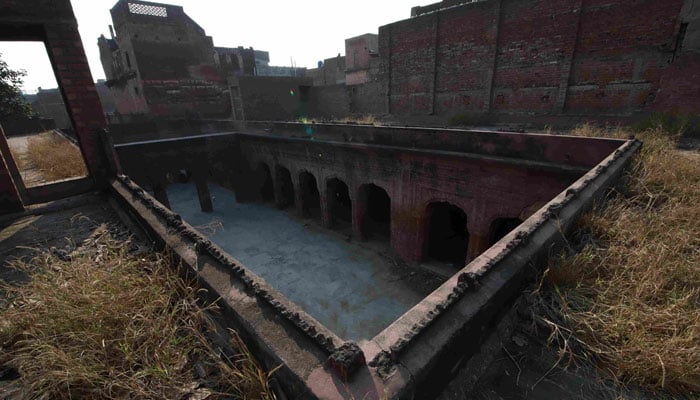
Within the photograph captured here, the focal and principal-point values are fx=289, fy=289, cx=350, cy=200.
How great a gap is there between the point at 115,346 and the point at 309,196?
11.1 metres

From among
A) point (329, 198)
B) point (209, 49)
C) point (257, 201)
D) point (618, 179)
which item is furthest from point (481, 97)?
point (209, 49)

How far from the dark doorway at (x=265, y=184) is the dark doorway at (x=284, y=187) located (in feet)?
4.07

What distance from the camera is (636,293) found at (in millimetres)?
1838

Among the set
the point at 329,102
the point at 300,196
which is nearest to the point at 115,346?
the point at 300,196

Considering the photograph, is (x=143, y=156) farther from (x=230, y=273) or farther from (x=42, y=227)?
(x=230, y=273)

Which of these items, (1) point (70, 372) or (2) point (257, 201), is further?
(2) point (257, 201)

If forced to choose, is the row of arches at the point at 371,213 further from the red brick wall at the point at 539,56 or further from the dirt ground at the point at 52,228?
the dirt ground at the point at 52,228

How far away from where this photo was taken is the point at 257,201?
586 inches

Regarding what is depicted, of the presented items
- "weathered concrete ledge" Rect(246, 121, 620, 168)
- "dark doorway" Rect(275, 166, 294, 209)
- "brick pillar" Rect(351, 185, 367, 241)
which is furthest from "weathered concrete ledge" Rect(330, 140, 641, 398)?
"dark doorway" Rect(275, 166, 294, 209)

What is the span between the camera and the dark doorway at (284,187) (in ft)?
43.6

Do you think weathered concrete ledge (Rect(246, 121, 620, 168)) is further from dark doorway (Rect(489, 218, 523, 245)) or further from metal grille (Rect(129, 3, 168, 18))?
metal grille (Rect(129, 3, 168, 18))

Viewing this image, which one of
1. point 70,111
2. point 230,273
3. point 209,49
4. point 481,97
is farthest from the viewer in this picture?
point 209,49

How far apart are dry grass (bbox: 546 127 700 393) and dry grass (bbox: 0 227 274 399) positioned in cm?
178

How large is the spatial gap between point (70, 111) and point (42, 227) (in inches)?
75.4
